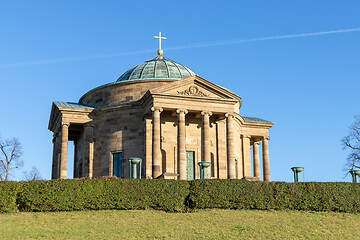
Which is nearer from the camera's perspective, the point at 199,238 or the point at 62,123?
the point at 199,238

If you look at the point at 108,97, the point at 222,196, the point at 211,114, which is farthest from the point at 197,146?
the point at 222,196

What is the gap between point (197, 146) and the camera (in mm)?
44062

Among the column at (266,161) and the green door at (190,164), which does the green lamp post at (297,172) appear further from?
the column at (266,161)

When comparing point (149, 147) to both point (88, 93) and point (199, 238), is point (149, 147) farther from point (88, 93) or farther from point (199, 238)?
point (199, 238)

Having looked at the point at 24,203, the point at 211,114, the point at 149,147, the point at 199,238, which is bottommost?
the point at 199,238

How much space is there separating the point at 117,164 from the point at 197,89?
990 centimetres

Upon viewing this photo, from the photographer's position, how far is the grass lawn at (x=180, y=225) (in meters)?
24.6

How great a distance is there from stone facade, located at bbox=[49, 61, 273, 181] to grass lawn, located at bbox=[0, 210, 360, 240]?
34.0 feet

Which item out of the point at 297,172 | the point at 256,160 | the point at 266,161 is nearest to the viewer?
Answer: the point at 297,172

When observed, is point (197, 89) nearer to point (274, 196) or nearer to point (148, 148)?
point (148, 148)

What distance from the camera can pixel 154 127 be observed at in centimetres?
4066

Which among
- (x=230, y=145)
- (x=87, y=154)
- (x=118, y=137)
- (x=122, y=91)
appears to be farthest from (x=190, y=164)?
(x=122, y=91)

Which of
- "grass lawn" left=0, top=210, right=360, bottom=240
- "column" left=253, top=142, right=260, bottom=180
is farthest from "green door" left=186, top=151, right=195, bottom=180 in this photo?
"grass lawn" left=0, top=210, right=360, bottom=240

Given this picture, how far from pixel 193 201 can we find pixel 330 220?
27.1 feet
